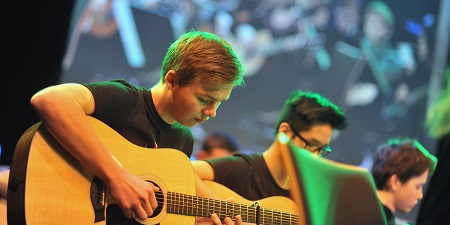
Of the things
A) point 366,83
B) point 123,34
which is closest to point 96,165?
point 123,34

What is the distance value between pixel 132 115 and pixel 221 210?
0.62m

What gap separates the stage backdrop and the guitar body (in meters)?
2.99

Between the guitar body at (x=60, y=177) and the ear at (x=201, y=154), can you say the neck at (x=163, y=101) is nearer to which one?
the guitar body at (x=60, y=177)

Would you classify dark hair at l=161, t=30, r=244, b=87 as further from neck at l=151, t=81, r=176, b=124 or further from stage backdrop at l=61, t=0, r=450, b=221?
stage backdrop at l=61, t=0, r=450, b=221

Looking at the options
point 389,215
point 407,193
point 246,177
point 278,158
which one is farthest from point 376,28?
point 246,177

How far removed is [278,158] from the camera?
11.3 feet

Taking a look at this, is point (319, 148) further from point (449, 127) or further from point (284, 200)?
point (449, 127)

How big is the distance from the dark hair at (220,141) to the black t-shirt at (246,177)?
1.75 m

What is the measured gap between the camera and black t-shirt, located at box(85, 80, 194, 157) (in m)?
2.32

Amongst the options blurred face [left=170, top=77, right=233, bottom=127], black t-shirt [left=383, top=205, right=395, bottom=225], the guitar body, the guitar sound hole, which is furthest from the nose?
black t-shirt [left=383, top=205, right=395, bottom=225]

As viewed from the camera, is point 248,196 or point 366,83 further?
point 366,83

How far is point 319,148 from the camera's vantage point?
352 cm

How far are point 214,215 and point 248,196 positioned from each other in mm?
809

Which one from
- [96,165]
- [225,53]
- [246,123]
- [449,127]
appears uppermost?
[225,53]
